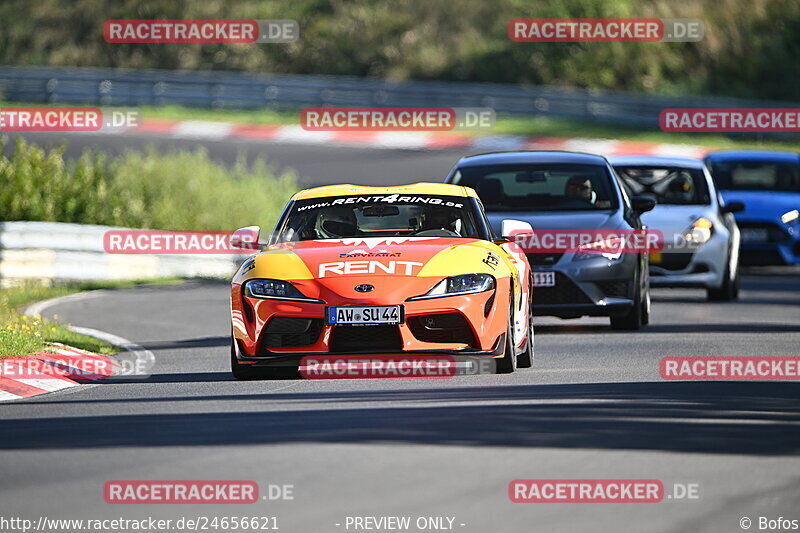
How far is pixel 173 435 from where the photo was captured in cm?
897

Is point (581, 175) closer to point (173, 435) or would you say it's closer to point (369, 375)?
point (369, 375)

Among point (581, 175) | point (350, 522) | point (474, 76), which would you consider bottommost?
point (350, 522)

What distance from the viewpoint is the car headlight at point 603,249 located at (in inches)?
597

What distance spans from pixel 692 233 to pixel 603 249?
3832 mm

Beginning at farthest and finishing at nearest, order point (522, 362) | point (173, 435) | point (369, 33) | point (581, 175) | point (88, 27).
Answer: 1. point (88, 27)
2. point (369, 33)
3. point (581, 175)
4. point (522, 362)
5. point (173, 435)

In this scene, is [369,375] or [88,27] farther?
[88,27]

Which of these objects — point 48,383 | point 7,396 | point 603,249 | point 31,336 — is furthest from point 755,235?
point 7,396

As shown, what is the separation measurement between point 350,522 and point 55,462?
206cm

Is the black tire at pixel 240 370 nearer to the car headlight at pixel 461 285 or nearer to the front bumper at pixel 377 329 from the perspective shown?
the front bumper at pixel 377 329

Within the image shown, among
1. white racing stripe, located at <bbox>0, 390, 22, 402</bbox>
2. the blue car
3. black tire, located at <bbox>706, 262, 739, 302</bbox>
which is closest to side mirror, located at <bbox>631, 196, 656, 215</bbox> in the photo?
black tire, located at <bbox>706, 262, 739, 302</bbox>

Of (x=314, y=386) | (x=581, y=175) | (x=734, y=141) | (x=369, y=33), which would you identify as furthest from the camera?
(x=369, y=33)

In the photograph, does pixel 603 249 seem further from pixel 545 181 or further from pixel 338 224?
pixel 338 224

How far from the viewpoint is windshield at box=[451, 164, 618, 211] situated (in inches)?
627

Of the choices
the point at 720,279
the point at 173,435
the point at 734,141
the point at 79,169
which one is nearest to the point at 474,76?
the point at 734,141
